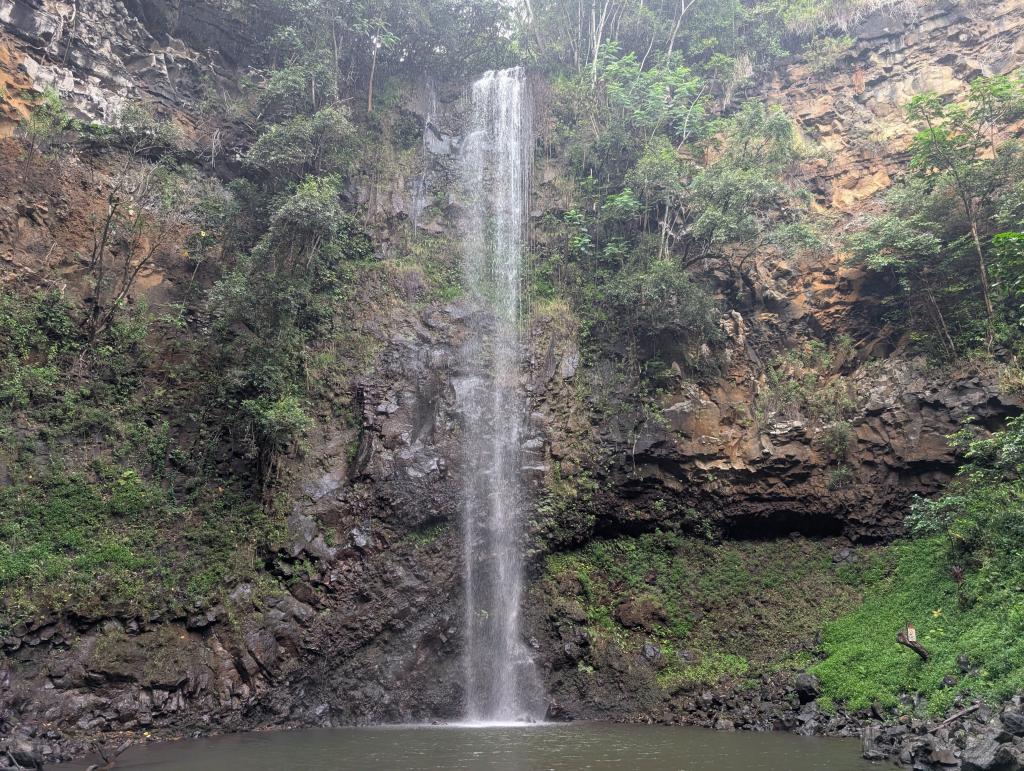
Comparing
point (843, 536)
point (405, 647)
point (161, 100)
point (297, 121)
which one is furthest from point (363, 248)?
point (843, 536)

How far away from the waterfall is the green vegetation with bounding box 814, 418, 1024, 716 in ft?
20.4

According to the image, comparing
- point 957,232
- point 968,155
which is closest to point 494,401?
point 957,232

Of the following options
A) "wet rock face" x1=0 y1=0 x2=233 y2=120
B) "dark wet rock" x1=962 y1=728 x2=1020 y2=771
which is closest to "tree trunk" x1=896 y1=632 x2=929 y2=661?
"dark wet rock" x1=962 y1=728 x2=1020 y2=771

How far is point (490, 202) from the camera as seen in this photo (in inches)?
809

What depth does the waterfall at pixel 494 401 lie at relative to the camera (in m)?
13.5

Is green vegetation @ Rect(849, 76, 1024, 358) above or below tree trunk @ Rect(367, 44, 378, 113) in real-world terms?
below

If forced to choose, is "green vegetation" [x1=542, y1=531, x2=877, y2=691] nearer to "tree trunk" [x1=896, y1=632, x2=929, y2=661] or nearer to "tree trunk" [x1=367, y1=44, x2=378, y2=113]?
"tree trunk" [x1=896, y1=632, x2=929, y2=661]

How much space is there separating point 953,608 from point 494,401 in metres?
10.1

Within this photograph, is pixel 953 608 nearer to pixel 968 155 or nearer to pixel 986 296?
pixel 986 296

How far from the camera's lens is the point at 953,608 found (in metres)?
11.6

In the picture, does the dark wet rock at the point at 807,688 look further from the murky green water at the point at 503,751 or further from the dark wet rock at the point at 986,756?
the dark wet rock at the point at 986,756

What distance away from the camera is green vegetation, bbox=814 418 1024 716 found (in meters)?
9.77

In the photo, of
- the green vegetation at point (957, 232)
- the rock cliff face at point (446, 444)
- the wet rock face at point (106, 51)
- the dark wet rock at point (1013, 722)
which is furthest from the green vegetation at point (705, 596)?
the wet rock face at point (106, 51)

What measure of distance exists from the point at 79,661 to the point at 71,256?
30.2ft
